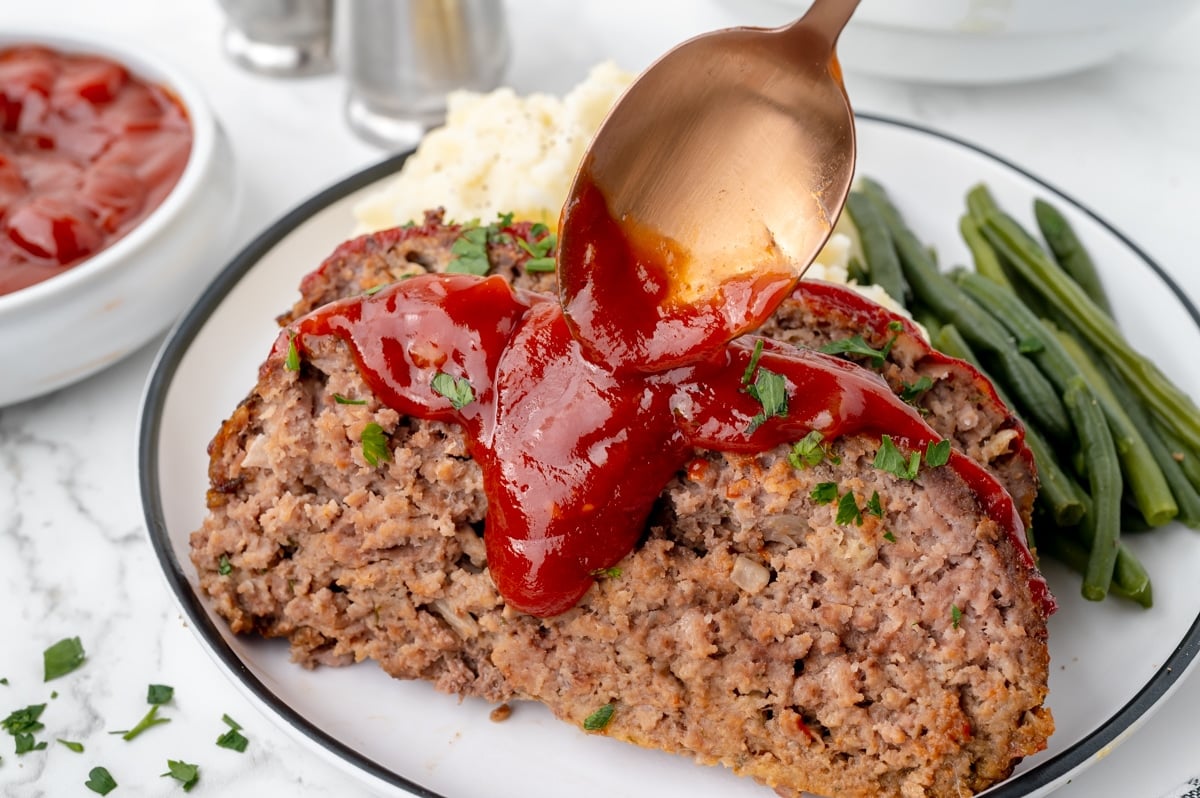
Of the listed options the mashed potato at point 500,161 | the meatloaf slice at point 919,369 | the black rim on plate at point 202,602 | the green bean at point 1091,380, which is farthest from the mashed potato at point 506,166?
the meatloaf slice at point 919,369

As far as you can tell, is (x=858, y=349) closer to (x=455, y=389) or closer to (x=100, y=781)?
→ (x=455, y=389)

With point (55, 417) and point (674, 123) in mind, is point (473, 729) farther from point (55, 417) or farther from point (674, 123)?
point (55, 417)

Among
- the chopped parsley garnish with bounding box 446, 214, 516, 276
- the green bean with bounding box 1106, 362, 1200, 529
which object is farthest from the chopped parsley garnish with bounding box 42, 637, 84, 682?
the green bean with bounding box 1106, 362, 1200, 529

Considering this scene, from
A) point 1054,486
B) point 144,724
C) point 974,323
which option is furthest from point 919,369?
point 144,724

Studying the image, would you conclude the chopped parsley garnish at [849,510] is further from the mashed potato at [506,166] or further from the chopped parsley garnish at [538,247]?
the mashed potato at [506,166]

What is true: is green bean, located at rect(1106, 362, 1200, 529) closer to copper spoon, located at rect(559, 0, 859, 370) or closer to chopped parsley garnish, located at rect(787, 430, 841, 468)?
chopped parsley garnish, located at rect(787, 430, 841, 468)
